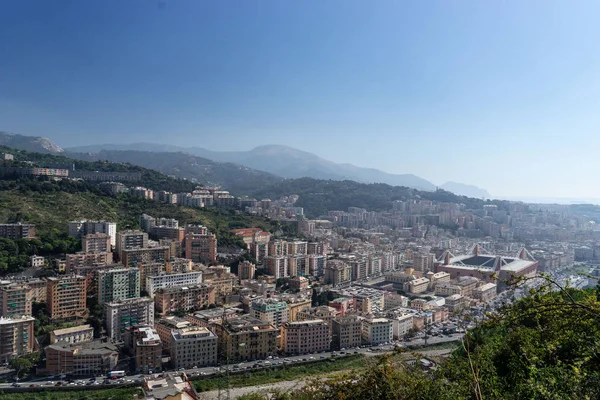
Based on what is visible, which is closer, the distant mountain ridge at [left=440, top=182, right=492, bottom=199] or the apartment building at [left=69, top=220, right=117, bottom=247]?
the apartment building at [left=69, top=220, right=117, bottom=247]

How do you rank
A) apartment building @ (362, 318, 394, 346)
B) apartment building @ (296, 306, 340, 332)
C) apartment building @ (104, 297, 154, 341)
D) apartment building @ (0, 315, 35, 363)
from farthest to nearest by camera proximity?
apartment building @ (296, 306, 340, 332)
apartment building @ (362, 318, 394, 346)
apartment building @ (104, 297, 154, 341)
apartment building @ (0, 315, 35, 363)

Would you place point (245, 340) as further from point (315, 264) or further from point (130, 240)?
point (315, 264)

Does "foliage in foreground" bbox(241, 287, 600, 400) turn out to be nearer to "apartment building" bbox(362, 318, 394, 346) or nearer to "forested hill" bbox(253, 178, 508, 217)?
"apartment building" bbox(362, 318, 394, 346)

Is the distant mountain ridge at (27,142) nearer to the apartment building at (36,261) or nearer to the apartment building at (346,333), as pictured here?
the apartment building at (36,261)

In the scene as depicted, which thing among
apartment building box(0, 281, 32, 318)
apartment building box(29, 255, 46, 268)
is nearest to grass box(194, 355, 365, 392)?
apartment building box(0, 281, 32, 318)

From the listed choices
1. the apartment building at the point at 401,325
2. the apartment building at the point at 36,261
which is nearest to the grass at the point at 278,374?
the apartment building at the point at 401,325

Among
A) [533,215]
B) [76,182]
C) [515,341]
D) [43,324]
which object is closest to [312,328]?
[43,324]
